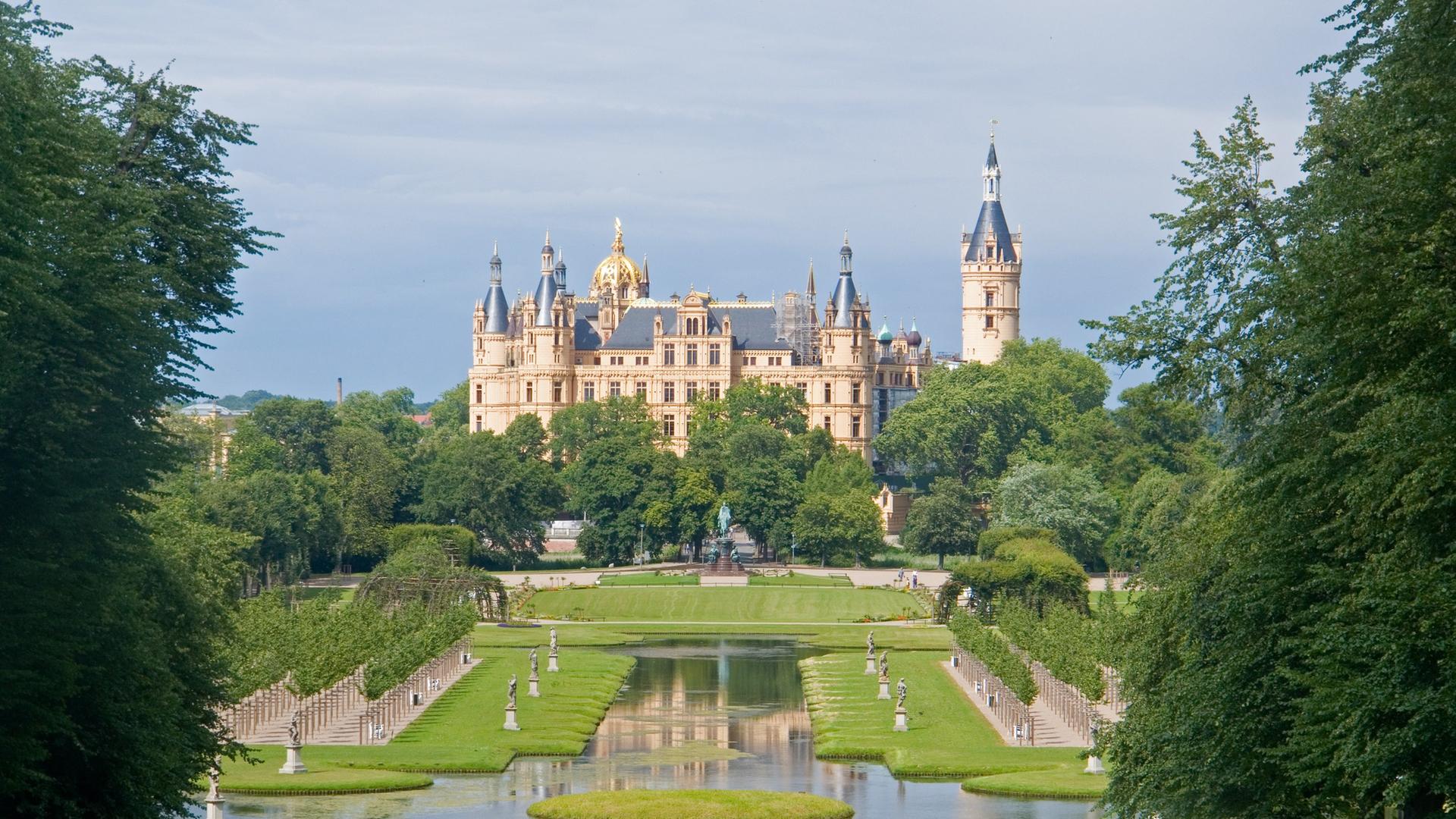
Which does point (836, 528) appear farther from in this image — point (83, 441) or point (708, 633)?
point (83, 441)

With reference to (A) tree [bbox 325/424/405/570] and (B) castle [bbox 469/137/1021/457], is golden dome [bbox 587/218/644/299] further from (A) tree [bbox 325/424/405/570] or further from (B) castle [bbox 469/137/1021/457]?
(A) tree [bbox 325/424/405/570]

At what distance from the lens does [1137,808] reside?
31.1 m

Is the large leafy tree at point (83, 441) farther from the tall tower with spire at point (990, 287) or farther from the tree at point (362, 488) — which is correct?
the tall tower with spire at point (990, 287)

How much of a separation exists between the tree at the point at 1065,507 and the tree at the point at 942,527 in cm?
189

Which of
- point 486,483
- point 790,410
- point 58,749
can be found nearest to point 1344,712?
point 58,749

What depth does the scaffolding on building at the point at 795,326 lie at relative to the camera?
164012 mm

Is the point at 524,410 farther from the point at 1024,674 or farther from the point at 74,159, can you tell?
the point at 74,159

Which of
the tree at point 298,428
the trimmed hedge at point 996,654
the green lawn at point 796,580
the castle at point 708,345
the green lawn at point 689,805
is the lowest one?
the green lawn at point 689,805

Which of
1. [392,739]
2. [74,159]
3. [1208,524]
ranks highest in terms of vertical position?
[74,159]

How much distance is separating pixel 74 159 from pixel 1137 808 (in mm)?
17051

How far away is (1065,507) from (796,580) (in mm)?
16061

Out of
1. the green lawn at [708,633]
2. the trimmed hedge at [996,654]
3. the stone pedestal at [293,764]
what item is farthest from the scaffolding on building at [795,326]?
the stone pedestal at [293,764]

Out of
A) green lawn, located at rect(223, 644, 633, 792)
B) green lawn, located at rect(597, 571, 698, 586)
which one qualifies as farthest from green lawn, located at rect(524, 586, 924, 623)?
green lawn, located at rect(223, 644, 633, 792)

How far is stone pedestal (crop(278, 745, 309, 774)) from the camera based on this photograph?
43.1m
